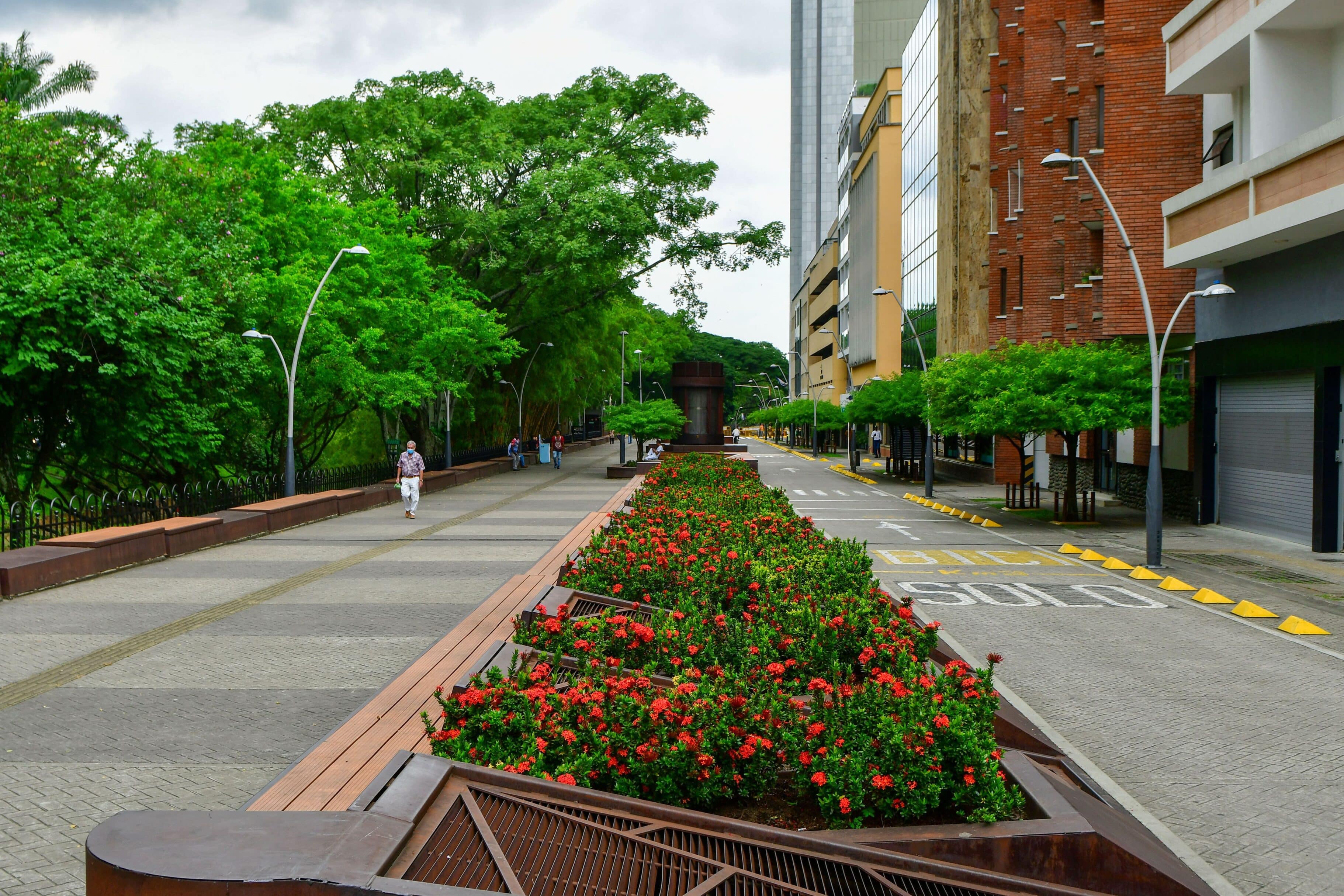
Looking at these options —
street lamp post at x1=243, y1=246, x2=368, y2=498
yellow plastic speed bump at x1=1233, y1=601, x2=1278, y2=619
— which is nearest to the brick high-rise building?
yellow plastic speed bump at x1=1233, y1=601, x2=1278, y2=619

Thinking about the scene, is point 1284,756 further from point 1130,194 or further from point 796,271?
point 796,271

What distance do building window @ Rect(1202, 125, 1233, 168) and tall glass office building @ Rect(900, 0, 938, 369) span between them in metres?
26.8

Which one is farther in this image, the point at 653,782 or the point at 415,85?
the point at 415,85

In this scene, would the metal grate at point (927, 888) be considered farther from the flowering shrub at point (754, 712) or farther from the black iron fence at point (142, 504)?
the black iron fence at point (142, 504)

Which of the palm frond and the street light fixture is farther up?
the palm frond

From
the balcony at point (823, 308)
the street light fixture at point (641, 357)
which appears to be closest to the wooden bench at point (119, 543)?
the street light fixture at point (641, 357)

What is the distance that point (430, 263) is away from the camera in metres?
42.7

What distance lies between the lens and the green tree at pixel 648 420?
46188 mm

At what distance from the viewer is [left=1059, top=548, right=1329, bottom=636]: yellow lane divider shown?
487 inches

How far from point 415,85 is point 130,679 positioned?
37.9 metres

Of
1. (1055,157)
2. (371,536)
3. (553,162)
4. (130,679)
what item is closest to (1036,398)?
(1055,157)

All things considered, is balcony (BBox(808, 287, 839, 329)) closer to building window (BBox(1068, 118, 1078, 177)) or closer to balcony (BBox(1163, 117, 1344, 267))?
building window (BBox(1068, 118, 1078, 177))

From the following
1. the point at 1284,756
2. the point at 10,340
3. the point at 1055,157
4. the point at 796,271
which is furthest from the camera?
the point at 796,271

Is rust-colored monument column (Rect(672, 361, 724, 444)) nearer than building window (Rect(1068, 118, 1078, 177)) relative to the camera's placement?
No
